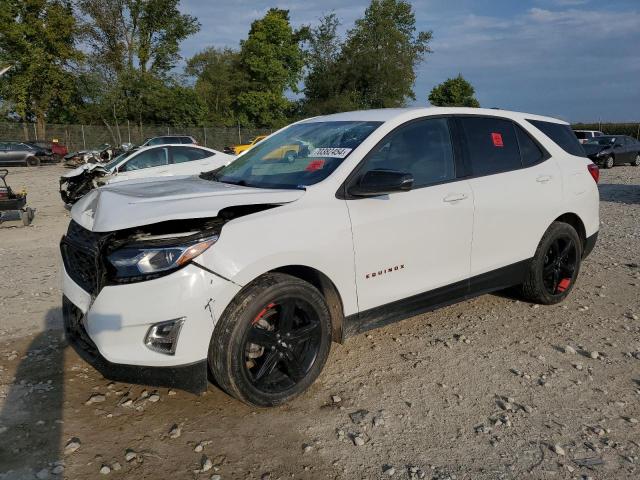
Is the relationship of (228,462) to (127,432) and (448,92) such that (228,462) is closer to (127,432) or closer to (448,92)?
(127,432)

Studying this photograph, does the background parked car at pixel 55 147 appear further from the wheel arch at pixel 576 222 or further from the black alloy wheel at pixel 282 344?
the black alloy wheel at pixel 282 344

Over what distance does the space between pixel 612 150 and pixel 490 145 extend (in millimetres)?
23377

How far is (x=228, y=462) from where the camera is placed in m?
2.84

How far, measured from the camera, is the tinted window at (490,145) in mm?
4336

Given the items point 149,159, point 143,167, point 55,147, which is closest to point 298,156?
point 143,167

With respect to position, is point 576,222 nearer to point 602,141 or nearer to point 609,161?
point 609,161

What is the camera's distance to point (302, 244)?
3.24m

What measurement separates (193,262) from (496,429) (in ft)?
6.38

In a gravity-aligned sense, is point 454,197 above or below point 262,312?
above

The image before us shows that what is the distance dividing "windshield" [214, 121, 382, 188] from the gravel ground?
1404 millimetres

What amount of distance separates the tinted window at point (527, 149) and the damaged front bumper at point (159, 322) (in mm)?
3000

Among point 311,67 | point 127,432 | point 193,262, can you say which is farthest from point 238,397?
point 311,67

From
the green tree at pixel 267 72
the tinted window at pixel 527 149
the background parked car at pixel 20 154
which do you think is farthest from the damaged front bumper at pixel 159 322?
the green tree at pixel 267 72

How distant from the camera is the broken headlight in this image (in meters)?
2.88
